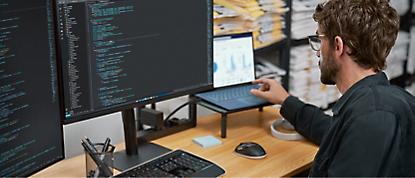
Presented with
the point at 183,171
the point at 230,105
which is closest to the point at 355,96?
the point at 183,171

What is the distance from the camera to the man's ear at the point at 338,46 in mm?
1191

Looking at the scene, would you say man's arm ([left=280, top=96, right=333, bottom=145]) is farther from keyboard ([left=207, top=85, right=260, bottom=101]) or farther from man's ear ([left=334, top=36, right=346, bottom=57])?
man's ear ([left=334, top=36, right=346, bottom=57])

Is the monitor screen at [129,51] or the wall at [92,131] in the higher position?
the monitor screen at [129,51]

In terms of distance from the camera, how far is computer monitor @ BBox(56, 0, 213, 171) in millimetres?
1267

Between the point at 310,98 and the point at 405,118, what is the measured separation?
1.70m

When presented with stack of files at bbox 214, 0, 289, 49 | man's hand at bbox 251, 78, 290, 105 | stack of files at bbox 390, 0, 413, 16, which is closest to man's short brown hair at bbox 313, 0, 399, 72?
man's hand at bbox 251, 78, 290, 105

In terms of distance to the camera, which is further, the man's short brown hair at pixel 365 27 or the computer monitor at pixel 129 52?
the computer monitor at pixel 129 52

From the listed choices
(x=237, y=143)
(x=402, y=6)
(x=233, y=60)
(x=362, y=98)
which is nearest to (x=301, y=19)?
(x=233, y=60)

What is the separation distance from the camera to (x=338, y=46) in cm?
120

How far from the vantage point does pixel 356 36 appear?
1.17m

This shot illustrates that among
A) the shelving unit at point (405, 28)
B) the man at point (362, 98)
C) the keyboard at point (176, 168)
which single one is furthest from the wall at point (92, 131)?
the shelving unit at point (405, 28)

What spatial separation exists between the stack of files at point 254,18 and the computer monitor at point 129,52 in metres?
0.39

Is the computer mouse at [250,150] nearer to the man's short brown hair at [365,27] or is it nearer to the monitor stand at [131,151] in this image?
the monitor stand at [131,151]

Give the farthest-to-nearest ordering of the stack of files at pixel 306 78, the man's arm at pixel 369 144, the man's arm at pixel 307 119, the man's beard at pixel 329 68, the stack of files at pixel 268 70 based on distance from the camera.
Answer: the stack of files at pixel 306 78 → the stack of files at pixel 268 70 → the man's arm at pixel 307 119 → the man's beard at pixel 329 68 → the man's arm at pixel 369 144
